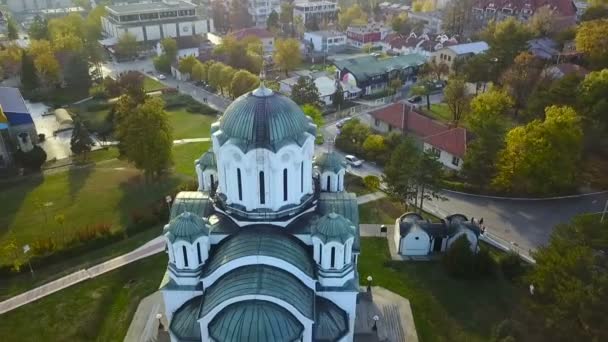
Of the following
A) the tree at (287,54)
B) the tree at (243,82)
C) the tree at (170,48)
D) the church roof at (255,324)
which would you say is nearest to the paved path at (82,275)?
the church roof at (255,324)

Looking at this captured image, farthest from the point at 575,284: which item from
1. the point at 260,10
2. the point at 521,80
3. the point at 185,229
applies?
A: the point at 260,10

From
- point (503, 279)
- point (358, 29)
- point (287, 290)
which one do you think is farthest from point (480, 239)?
point (358, 29)

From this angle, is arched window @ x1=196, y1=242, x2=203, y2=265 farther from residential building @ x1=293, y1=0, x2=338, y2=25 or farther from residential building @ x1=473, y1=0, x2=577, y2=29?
residential building @ x1=293, y1=0, x2=338, y2=25

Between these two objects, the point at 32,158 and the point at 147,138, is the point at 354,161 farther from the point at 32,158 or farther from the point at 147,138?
the point at 32,158

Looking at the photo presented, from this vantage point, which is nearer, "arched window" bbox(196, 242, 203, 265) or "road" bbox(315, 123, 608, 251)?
"arched window" bbox(196, 242, 203, 265)

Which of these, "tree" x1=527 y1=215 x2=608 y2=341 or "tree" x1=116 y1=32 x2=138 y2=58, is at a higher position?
"tree" x1=116 y1=32 x2=138 y2=58

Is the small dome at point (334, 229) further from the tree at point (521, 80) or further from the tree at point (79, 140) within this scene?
the tree at point (521, 80)

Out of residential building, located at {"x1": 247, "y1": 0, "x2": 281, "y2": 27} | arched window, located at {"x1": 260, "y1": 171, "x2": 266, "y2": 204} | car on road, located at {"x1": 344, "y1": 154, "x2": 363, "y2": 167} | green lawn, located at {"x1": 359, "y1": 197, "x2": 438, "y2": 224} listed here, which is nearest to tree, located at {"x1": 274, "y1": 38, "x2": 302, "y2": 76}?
car on road, located at {"x1": 344, "y1": 154, "x2": 363, "y2": 167}
